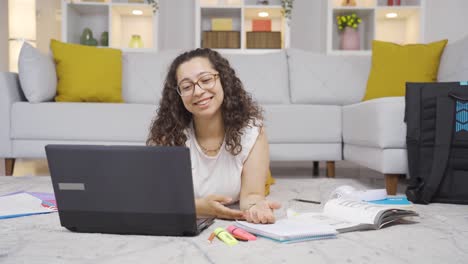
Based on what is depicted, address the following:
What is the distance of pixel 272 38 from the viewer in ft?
14.4

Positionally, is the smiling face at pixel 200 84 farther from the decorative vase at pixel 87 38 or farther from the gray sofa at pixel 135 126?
the decorative vase at pixel 87 38

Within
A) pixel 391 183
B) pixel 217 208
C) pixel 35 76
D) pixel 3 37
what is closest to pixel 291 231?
pixel 217 208

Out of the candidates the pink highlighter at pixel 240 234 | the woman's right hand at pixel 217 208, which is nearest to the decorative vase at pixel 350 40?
the woman's right hand at pixel 217 208

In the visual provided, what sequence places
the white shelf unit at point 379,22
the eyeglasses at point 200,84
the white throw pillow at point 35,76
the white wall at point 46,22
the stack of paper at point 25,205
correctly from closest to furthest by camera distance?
1. the eyeglasses at point 200,84
2. the stack of paper at point 25,205
3. the white throw pillow at point 35,76
4. the white shelf unit at point 379,22
5. the white wall at point 46,22

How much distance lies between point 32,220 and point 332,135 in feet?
6.20

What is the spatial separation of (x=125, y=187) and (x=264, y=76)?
2.33 meters

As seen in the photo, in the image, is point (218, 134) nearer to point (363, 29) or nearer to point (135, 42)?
point (135, 42)

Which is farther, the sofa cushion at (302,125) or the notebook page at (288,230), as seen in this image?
the sofa cushion at (302,125)

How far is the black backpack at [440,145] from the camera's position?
195cm

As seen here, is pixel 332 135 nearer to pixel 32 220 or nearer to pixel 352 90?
pixel 352 90

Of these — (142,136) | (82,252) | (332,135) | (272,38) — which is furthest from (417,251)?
(272,38)

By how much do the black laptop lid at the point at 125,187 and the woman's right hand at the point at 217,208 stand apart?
20 cm

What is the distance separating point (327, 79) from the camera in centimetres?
337

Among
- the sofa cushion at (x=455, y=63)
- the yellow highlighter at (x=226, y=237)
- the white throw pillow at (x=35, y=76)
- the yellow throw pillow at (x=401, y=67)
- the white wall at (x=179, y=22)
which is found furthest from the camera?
the white wall at (x=179, y=22)
